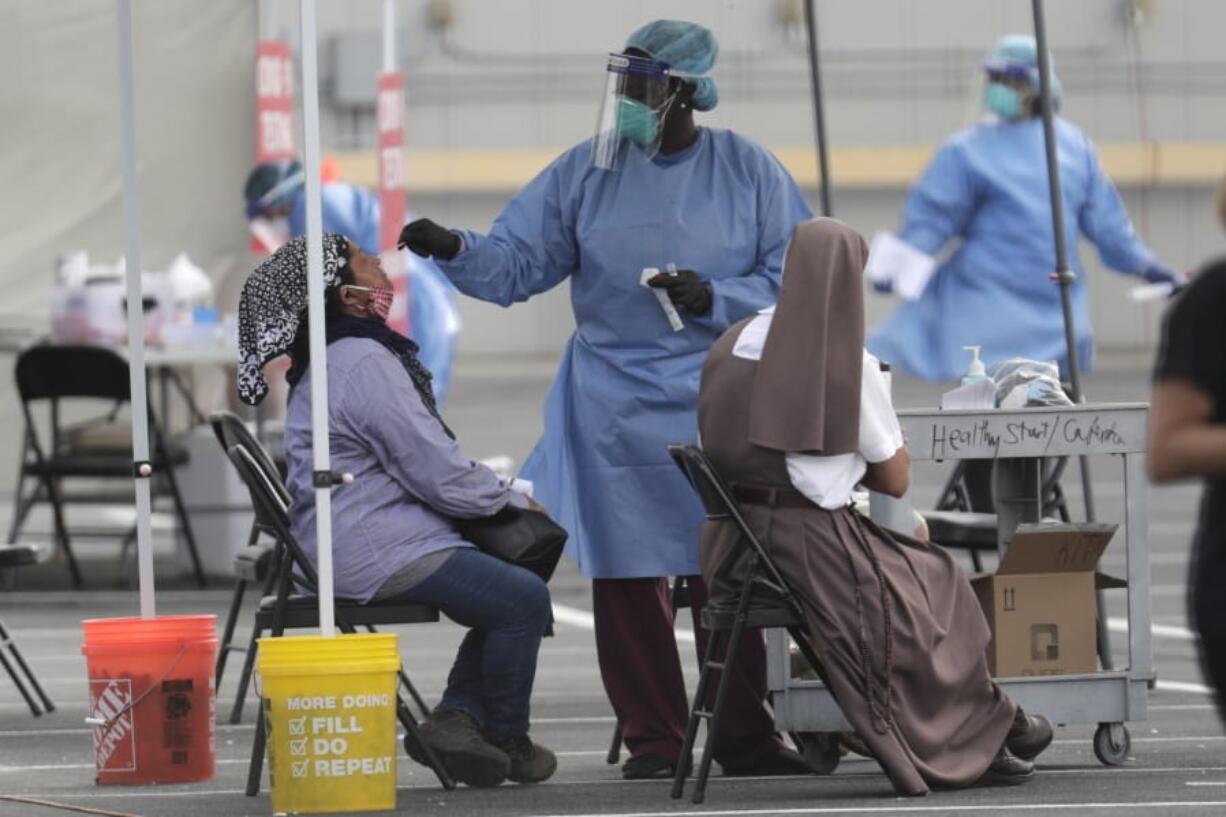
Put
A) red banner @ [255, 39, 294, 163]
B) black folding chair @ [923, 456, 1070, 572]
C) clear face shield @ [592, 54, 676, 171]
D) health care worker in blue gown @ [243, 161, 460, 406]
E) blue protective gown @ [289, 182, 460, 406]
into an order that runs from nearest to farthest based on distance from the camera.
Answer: clear face shield @ [592, 54, 676, 171] < black folding chair @ [923, 456, 1070, 572] < health care worker in blue gown @ [243, 161, 460, 406] < red banner @ [255, 39, 294, 163] < blue protective gown @ [289, 182, 460, 406]

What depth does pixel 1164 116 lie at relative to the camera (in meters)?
31.2

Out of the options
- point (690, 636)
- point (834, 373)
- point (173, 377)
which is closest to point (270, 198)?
point (173, 377)

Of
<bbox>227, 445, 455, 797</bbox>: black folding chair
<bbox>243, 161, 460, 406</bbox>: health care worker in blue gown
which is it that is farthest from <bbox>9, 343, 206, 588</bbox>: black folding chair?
<bbox>227, 445, 455, 797</bbox>: black folding chair

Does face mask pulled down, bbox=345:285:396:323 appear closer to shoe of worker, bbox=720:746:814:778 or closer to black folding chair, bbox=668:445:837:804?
black folding chair, bbox=668:445:837:804

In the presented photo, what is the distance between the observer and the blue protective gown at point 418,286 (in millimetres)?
13773

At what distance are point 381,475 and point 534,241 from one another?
0.87m

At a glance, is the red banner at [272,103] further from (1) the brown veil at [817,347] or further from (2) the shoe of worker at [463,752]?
(1) the brown veil at [817,347]

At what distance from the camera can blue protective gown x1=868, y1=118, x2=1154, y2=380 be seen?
406 inches

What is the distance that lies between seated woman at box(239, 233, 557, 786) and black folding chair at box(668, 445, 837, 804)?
1.68 feet

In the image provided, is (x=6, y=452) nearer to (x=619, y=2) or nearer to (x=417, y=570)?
(x=417, y=570)

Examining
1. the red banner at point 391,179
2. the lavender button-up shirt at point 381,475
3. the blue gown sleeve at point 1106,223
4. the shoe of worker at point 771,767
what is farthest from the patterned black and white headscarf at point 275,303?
the red banner at point 391,179

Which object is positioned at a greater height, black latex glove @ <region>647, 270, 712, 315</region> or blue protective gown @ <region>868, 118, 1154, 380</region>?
black latex glove @ <region>647, 270, 712, 315</region>

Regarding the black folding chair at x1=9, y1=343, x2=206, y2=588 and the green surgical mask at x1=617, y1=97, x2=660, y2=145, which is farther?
the black folding chair at x1=9, y1=343, x2=206, y2=588

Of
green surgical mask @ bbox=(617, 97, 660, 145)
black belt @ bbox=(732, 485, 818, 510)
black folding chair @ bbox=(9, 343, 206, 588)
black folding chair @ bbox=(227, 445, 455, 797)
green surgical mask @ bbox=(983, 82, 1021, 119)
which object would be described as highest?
green surgical mask @ bbox=(617, 97, 660, 145)
